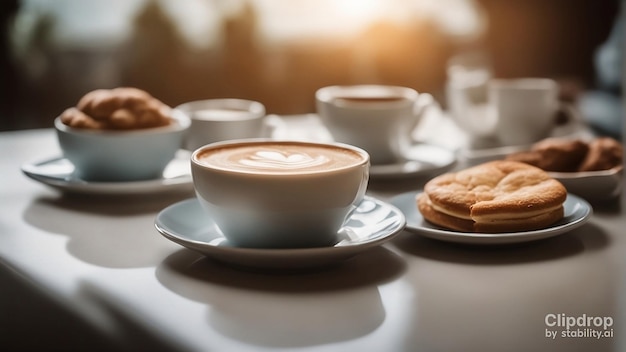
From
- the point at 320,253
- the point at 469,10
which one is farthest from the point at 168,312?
the point at 469,10

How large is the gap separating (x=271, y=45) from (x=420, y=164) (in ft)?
5.91

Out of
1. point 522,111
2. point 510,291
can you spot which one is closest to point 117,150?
point 510,291

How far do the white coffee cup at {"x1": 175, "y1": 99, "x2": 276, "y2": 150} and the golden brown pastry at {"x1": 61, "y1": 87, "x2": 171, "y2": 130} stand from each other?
0.06 meters

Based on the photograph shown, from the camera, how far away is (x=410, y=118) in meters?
1.14

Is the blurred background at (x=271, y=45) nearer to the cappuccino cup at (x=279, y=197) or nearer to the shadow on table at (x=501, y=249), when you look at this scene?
the shadow on table at (x=501, y=249)

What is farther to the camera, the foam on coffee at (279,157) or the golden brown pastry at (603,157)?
the golden brown pastry at (603,157)

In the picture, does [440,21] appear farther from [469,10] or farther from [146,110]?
[146,110]

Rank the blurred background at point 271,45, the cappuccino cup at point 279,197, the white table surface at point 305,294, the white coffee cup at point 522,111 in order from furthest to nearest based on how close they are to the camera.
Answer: the blurred background at point 271,45
the white coffee cup at point 522,111
the cappuccino cup at point 279,197
the white table surface at point 305,294

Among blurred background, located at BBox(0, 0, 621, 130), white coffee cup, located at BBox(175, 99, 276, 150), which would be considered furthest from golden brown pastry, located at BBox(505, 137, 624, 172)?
blurred background, located at BBox(0, 0, 621, 130)

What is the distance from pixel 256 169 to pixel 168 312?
168mm

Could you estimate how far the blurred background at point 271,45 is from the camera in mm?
2615

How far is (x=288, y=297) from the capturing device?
647mm

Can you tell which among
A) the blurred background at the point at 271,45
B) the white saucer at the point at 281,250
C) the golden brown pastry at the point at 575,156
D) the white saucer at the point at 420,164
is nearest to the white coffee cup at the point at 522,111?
the white saucer at the point at 420,164

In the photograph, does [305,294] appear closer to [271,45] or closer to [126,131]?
[126,131]
